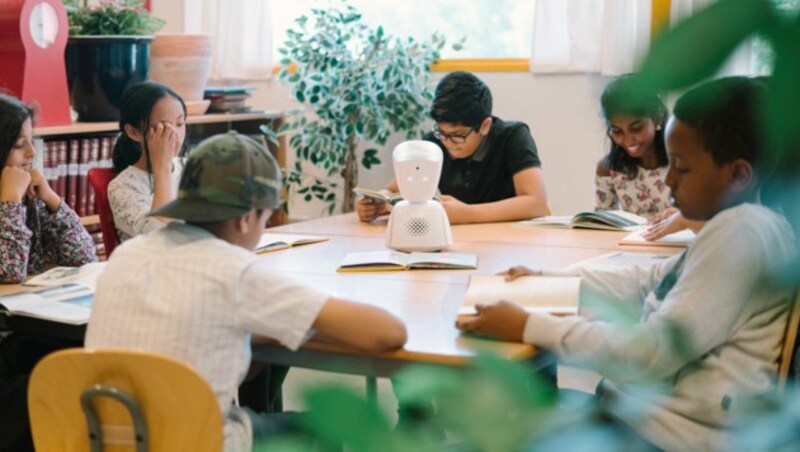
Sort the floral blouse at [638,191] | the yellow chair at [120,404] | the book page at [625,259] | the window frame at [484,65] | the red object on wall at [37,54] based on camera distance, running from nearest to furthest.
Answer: the yellow chair at [120,404] → the book page at [625,259] → the floral blouse at [638,191] → the red object on wall at [37,54] → the window frame at [484,65]

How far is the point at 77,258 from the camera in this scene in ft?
8.87

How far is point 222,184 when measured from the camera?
1.74m

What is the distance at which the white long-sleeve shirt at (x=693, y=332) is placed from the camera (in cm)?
39

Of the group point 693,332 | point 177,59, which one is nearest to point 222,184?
point 693,332

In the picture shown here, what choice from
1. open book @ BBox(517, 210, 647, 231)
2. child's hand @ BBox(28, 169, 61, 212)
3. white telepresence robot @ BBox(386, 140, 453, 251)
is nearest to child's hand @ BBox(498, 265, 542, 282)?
white telepresence robot @ BBox(386, 140, 453, 251)

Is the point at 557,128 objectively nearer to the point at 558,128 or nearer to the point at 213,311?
the point at 558,128

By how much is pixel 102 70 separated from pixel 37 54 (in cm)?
39

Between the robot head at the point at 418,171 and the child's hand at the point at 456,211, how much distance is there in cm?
39

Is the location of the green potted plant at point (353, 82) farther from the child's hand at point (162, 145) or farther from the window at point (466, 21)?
the child's hand at point (162, 145)

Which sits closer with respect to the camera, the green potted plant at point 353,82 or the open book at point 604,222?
the open book at point 604,222

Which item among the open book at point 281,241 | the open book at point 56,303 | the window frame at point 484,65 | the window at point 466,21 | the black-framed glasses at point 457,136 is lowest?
the open book at point 56,303

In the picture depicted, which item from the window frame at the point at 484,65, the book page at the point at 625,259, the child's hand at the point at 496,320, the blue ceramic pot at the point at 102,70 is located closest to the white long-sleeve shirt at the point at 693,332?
the child's hand at the point at 496,320

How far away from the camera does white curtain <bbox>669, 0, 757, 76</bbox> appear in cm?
27

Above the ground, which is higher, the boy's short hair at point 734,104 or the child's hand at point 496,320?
the boy's short hair at point 734,104
